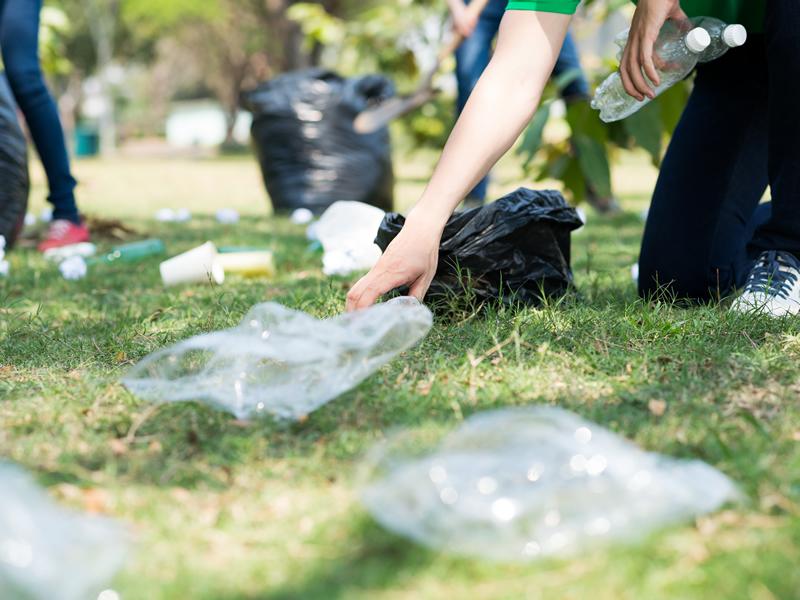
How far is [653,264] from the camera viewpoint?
8.36 ft

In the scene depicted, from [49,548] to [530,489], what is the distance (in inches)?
22.8

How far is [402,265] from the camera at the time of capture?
188cm

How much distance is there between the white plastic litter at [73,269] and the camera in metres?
3.21

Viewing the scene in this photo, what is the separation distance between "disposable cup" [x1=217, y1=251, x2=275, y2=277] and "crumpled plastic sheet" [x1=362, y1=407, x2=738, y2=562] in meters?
1.95

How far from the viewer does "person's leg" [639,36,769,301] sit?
245cm

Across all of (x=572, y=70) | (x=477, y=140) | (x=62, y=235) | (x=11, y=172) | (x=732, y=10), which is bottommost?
(x=62, y=235)

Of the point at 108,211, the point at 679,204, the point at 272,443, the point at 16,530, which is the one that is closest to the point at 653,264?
the point at 679,204

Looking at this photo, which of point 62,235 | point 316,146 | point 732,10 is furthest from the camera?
point 316,146

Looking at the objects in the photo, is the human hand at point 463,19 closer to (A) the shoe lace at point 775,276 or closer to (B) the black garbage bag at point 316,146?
(B) the black garbage bag at point 316,146

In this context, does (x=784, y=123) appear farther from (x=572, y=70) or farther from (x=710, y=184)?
(x=572, y=70)

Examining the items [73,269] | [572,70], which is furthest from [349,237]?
[572,70]

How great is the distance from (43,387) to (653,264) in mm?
1585

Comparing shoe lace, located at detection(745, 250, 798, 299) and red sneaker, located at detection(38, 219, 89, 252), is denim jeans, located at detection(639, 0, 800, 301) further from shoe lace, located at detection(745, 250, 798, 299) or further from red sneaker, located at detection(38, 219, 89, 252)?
red sneaker, located at detection(38, 219, 89, 252)

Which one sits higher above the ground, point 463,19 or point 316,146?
point 463,19
